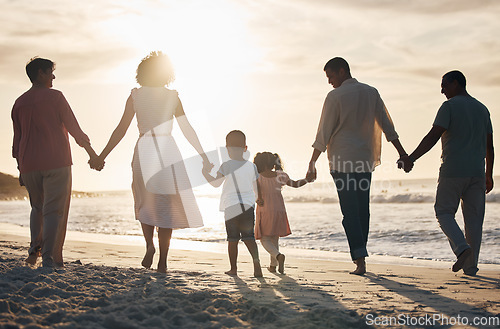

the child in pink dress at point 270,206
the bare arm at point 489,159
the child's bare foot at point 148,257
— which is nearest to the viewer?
the child's bare foot at point 148,257

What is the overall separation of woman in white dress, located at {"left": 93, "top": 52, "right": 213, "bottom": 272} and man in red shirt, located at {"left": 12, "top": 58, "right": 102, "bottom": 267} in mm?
369

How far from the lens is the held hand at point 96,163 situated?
211 inches

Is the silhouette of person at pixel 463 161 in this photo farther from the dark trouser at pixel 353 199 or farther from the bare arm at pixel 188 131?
the bare arm at pixel 188 131

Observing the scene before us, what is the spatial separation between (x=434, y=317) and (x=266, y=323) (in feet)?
3.62

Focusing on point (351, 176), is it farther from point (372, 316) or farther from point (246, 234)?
point (372, 316)

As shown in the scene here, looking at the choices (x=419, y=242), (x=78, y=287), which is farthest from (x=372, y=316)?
(x=419, y=242)

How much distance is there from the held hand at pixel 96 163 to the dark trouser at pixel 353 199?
234 centimetres

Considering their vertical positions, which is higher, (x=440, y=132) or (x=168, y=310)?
(x=440, y=132)

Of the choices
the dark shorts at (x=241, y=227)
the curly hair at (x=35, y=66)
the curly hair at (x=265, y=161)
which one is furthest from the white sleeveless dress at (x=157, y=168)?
the curly hair at (x=265, y=161)

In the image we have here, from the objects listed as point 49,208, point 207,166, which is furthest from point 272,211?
point 49,208

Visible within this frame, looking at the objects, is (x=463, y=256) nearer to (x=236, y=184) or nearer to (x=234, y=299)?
(x=236, y=184)

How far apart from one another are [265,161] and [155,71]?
1810 mm

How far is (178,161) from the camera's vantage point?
216 inches

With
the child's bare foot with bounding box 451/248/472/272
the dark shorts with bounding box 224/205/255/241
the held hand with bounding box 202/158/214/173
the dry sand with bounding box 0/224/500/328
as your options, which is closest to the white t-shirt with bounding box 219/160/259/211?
the dark shorts with bounding box 224/205/255/241
